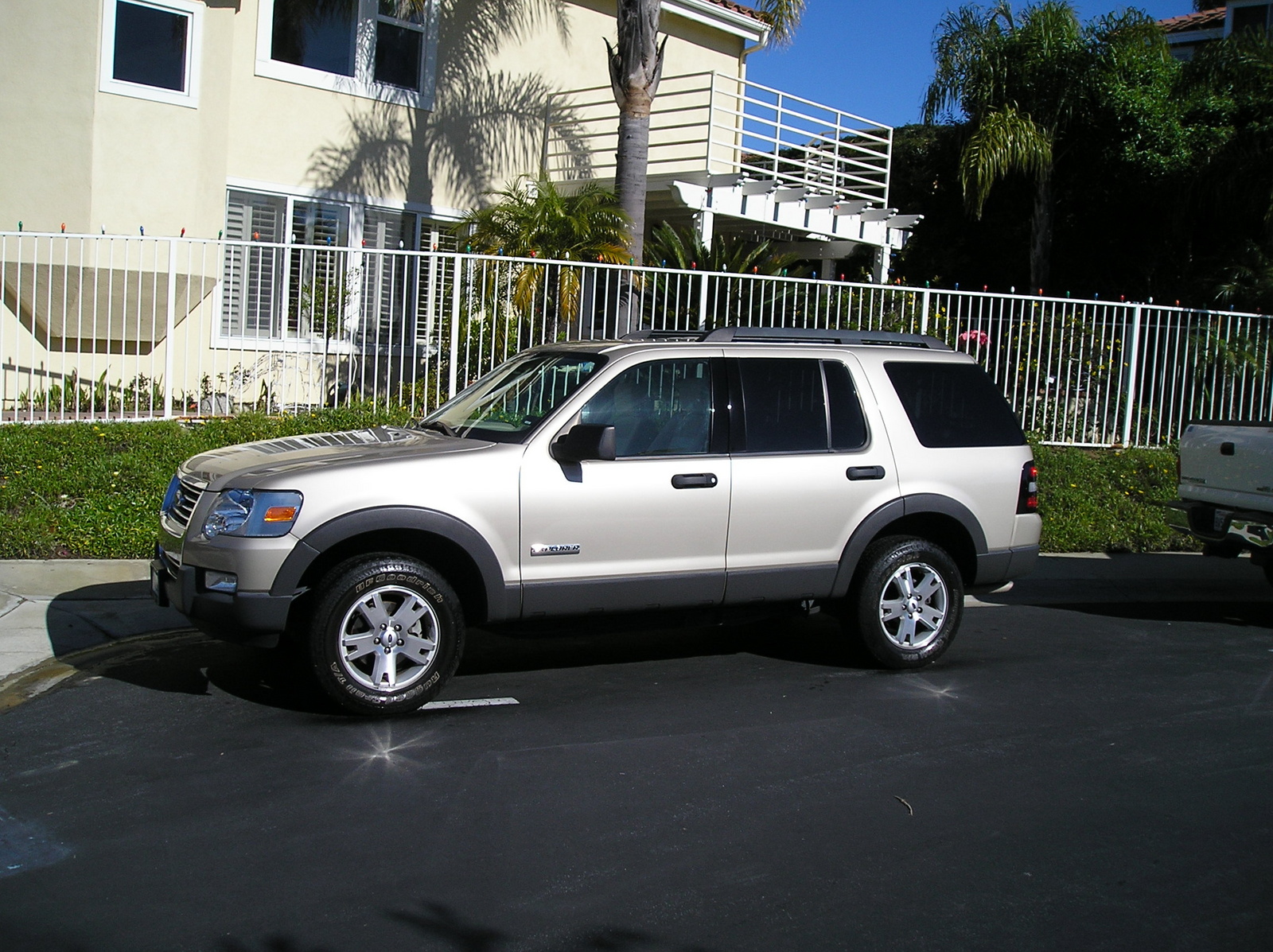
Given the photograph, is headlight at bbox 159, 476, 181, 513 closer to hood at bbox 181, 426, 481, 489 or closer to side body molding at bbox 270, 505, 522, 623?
hood at bbox 181, 426, 481, 489

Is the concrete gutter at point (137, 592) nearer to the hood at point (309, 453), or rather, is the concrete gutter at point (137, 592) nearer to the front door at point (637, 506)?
the hood at point (309, 453)

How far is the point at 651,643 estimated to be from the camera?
25.4ft

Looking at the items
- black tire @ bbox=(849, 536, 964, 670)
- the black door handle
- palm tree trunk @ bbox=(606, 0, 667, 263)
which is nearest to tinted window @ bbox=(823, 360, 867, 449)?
black tire @ bbox=(849, 536, 964, 670)

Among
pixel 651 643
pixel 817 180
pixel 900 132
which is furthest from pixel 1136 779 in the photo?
pixel 900 132

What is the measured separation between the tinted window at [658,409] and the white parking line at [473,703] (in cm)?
141

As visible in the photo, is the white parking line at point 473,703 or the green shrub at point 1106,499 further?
the green shrub at point 1106,499

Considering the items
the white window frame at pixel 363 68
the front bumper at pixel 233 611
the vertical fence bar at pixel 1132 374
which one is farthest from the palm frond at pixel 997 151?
the front bumper at pixel 233 611

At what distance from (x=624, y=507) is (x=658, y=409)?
1.96 feet

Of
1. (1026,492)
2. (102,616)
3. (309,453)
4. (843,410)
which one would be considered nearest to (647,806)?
(309,453)

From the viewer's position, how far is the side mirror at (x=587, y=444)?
599cm

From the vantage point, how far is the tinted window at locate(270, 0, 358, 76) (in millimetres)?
14648

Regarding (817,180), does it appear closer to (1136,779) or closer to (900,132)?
A: (900,132)

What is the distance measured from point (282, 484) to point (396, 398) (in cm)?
678

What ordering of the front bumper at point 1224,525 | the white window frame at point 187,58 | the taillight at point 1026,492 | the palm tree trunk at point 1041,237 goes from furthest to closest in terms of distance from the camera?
the palm tree trunk at point 1041,237 < the white window frame at point 187,58 < the front bumper at point 1224,525 < the taillight at point 1026,492
